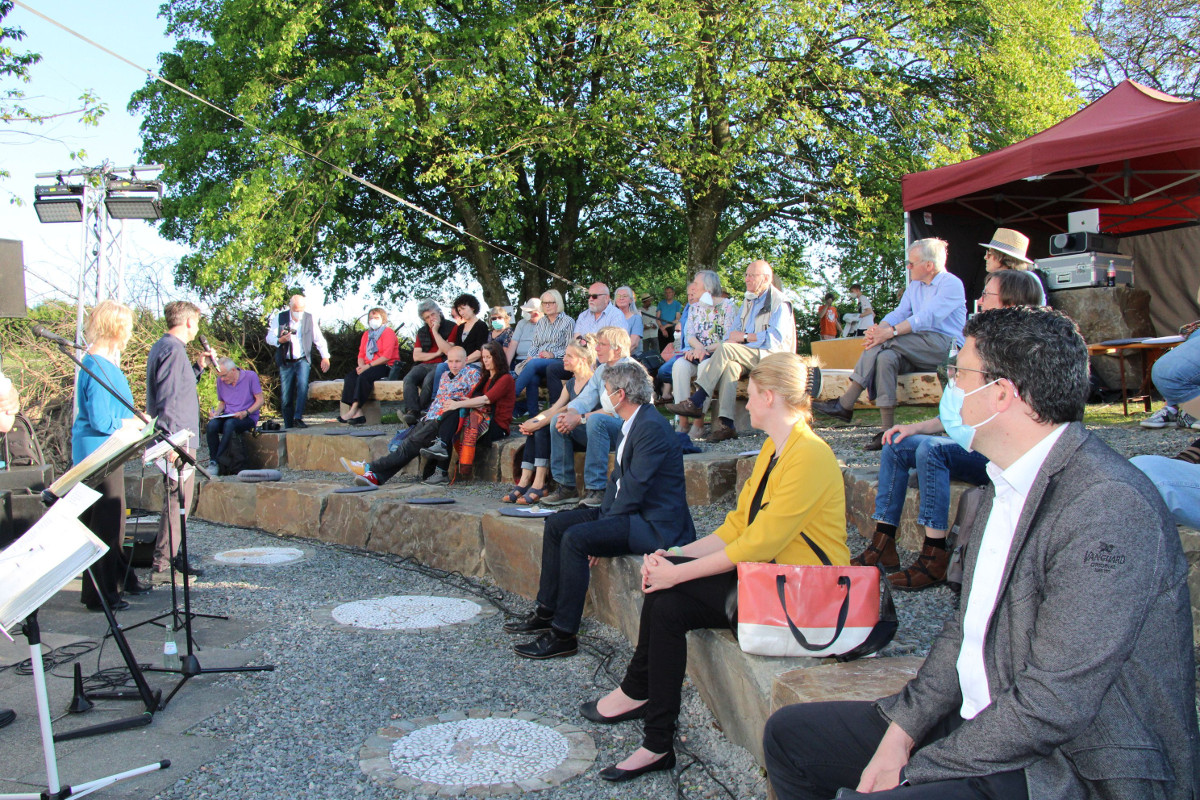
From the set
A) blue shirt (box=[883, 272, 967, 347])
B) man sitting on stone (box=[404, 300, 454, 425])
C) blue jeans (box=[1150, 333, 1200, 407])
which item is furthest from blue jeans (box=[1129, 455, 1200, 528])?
man sitting on stone (box=[404, 300, 454, 425])

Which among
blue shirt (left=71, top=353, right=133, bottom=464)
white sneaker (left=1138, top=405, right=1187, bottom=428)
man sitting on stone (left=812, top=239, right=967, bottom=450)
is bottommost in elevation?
white sneaker (left=1138, top=405, right=1187, bottom=428)

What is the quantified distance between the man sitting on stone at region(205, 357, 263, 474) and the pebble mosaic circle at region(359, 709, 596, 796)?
635cm

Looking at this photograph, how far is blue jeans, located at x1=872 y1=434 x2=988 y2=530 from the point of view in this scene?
3559 mm

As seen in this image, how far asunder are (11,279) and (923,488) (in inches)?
214

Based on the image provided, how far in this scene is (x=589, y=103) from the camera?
42.6ft

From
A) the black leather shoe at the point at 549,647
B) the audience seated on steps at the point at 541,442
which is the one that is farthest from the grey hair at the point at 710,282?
the black leather shoe at the point at 549,647

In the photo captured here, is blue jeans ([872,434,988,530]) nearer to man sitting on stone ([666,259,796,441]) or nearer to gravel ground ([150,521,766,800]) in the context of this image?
gravel ground ([150,521,766,800])

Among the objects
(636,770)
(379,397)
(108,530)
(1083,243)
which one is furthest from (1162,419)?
(379,397)

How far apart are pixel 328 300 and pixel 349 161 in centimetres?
531

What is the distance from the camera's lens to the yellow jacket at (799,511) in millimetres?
2752

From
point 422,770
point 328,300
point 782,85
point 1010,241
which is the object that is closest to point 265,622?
point 422,770

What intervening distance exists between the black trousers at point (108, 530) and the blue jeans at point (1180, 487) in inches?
184

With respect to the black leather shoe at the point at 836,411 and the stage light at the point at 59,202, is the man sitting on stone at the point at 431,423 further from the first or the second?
the stage light at the point at 59,202

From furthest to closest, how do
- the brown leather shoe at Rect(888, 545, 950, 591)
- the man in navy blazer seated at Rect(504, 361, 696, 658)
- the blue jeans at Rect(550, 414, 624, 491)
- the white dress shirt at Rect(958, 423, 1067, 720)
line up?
1. the blue jeans at Rect(550, 414, 624, 491)
2. the man in navy blazer seated at Rect(504, 361, 696, 658)
3. the brown leather shoe at Rect(888, 545, 950, 591)
4. the white dress shirt at Rect(958, 423, 1067, 720)
